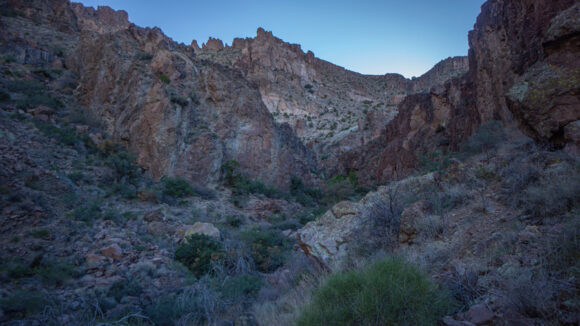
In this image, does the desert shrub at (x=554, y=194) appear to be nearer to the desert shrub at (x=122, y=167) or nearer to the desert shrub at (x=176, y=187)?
the desert shrub at (x=176, y=187)

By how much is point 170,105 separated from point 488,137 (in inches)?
661

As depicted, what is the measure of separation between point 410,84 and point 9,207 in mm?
66342

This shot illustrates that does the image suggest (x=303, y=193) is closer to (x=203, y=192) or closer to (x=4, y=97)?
(x=203, y=192)

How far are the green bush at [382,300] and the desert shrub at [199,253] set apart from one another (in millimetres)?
5161

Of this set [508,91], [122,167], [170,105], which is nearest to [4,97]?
[122,167]

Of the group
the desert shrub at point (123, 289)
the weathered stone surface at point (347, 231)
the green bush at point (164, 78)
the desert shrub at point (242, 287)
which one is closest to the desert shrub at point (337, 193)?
the weathered stone surface at point (347, 231)

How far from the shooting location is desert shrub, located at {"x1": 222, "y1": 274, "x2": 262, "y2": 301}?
18.9 ft

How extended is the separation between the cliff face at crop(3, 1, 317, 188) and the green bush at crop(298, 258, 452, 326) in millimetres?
15297

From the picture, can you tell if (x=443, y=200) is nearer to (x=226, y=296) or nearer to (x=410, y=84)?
(x=226, y=296)

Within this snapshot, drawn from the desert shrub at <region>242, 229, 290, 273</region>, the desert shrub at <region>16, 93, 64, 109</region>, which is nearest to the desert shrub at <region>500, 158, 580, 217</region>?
the desert shrub at <region>242, 229, 290, 273</region>

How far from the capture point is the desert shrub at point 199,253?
782cm

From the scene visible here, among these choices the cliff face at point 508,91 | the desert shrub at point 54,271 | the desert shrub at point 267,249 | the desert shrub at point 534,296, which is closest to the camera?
the desert shrub at point 534,296

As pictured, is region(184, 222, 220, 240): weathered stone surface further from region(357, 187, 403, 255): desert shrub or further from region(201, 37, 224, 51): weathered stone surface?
region(201, 37, 224, 51): weathered stone surface

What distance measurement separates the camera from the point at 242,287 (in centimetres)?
618
